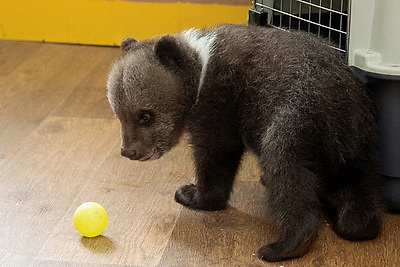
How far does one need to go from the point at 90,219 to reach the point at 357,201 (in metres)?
0.71

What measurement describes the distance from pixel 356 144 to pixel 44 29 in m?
2.04

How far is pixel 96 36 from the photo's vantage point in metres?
3.46

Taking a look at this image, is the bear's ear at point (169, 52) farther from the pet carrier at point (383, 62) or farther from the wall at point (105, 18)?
the wall at point (105, 18)

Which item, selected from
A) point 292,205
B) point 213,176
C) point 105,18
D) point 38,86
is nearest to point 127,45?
point 213,176

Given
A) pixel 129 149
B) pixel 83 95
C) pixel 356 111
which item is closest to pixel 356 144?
pixel 356 111

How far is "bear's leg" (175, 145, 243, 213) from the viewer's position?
2.04m

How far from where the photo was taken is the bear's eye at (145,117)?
1968 millimetres

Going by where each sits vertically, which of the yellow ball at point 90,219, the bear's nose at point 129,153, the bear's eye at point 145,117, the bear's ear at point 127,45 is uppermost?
the bear's ear at point 127,45

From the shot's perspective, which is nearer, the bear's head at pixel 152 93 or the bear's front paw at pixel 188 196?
the bear's head at pixel 152 93

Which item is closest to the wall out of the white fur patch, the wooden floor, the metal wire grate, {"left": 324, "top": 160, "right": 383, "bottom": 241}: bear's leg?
the wooden floor

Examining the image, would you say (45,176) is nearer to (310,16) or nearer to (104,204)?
(104,204)

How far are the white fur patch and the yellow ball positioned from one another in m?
0.42

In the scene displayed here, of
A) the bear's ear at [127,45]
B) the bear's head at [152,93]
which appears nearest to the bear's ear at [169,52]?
the bear's head at [152,93]

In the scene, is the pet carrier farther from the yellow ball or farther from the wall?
the wall
